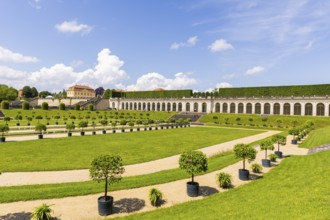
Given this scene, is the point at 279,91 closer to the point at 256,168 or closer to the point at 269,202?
the point at 256,168

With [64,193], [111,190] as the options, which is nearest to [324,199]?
[111,190]

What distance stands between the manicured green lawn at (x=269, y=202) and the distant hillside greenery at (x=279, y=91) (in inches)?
3281

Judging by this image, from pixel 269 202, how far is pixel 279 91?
3753 inches

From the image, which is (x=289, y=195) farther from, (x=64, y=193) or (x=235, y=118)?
(x=235, y=118)

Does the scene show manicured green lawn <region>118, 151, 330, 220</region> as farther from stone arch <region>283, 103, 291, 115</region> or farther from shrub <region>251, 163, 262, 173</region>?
stone arch <region>283, 103, 291, 115</region>

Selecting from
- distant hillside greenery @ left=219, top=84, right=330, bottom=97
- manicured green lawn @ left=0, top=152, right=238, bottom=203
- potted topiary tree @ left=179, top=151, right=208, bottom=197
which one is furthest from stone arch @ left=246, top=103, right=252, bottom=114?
potted topiary tree @ left=179, top=151, right=208, bottom=197

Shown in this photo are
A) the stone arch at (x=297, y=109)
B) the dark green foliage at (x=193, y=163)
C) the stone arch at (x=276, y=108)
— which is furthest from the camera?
the stone arch at (x=276, y=108)

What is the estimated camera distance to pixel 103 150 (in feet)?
95.9

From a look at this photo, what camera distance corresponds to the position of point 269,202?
12.1 metres

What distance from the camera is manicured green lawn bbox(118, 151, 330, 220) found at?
34.6 feet

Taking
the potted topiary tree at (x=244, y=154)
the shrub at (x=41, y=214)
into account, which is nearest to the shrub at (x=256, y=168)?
the potted topiary tree at (x=244, y=154)

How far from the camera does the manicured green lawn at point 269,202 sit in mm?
10539

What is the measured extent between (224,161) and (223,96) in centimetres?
8818

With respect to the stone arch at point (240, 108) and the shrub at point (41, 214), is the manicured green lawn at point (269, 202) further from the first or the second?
the stone arch at point (240, 108)
